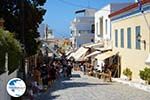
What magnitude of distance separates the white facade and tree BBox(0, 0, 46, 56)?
19796mm

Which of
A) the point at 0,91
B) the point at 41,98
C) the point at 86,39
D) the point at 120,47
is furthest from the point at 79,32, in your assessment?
the point at 0,91

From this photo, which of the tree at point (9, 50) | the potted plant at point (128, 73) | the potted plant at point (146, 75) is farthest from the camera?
the potted plant at point (128, 73)

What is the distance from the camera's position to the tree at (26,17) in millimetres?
33250

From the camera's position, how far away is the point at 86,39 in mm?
96562

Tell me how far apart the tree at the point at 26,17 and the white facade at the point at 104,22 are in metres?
19.8

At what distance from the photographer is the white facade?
182 feet

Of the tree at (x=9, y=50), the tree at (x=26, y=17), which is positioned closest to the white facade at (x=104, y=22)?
the tree at (x=26, y=17)

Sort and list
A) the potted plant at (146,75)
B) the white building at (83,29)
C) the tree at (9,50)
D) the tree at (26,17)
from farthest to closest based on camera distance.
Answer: the white building at (83,29), the tree at (26,17), the potted plant at (146,75), the tree at (9,50)

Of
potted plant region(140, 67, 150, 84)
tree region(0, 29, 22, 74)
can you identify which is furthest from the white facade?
tree region(0, 29, 22, 74)

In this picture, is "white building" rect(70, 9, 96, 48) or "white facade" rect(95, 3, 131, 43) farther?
"white building" rect(70, 9, 96, 48)

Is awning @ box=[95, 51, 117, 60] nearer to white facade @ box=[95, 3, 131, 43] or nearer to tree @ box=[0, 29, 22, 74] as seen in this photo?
white facade @ box=[95, 3, 131, 43]

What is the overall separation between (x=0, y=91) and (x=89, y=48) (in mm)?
48478

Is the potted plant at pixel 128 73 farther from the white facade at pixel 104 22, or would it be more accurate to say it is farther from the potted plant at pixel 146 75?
the white facade at pixel 104 22

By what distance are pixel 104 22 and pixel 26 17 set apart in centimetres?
2574
